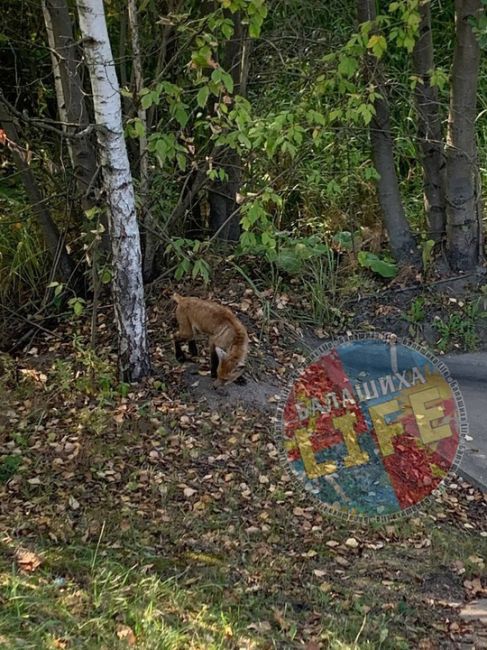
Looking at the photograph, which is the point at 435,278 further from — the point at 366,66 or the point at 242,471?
the point at 242,471

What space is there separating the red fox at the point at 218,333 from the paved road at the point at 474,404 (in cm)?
175

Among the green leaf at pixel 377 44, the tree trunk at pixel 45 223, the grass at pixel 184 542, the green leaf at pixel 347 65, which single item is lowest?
the grass at pixel 184 542

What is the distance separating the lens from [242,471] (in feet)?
16.2

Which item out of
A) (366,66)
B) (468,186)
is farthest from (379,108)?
(468,186)

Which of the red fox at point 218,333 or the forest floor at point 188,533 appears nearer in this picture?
the forest floor at point 188,533

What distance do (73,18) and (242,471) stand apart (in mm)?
4530

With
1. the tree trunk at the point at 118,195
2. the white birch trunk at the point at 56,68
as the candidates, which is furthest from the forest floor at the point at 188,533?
the white birch trunk at the point at 56,68

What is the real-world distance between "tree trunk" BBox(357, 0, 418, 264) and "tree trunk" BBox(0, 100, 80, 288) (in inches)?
118

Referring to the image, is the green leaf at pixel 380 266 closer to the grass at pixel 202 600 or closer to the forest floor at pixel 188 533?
the forest floor at pixel 188 533

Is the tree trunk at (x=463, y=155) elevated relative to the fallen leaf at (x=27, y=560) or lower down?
elevated

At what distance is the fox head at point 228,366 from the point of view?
5434 mm

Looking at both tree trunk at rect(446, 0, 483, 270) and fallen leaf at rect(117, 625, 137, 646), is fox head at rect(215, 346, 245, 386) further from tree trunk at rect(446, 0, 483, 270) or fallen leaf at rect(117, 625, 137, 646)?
tree trunk at rect(446, 0, 483, 270)

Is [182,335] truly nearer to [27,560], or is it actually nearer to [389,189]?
[27,560]

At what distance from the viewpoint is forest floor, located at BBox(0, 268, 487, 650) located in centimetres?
346
